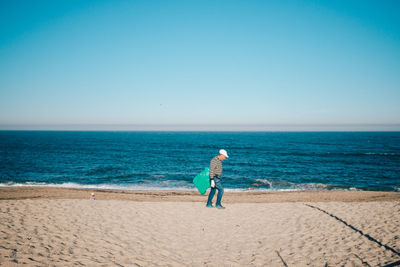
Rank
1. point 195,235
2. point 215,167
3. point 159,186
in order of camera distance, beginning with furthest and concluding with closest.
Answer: point 159,186 < point 215,167 < point 195,235

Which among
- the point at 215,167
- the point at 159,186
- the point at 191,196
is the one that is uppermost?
the point at 215,167

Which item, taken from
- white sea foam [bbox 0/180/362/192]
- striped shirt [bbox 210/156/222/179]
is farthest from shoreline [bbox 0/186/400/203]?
striped shirt [bbox 210/156/222/179]

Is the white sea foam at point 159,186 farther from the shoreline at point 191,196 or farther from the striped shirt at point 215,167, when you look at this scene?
the striped shirt at point 215,167

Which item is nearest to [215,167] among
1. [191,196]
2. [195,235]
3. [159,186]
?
[195,235]

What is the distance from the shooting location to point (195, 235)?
6.76m

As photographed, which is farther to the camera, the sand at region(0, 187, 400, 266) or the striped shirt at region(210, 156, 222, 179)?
the striped shirt at region(210, 156, 222, 179)

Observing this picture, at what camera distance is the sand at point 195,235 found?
496 cm

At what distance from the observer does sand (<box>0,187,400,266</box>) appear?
4.96m

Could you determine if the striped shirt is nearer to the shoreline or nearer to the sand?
the sand

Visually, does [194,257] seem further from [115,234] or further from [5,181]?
[5,181]

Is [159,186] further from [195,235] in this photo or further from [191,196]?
[195,235]

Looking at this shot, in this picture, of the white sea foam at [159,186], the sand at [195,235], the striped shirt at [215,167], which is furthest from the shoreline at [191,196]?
the striped shirt at [215,167]

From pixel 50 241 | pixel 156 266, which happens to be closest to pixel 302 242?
pixel 156 266

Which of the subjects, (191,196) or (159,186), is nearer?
(191,196)
